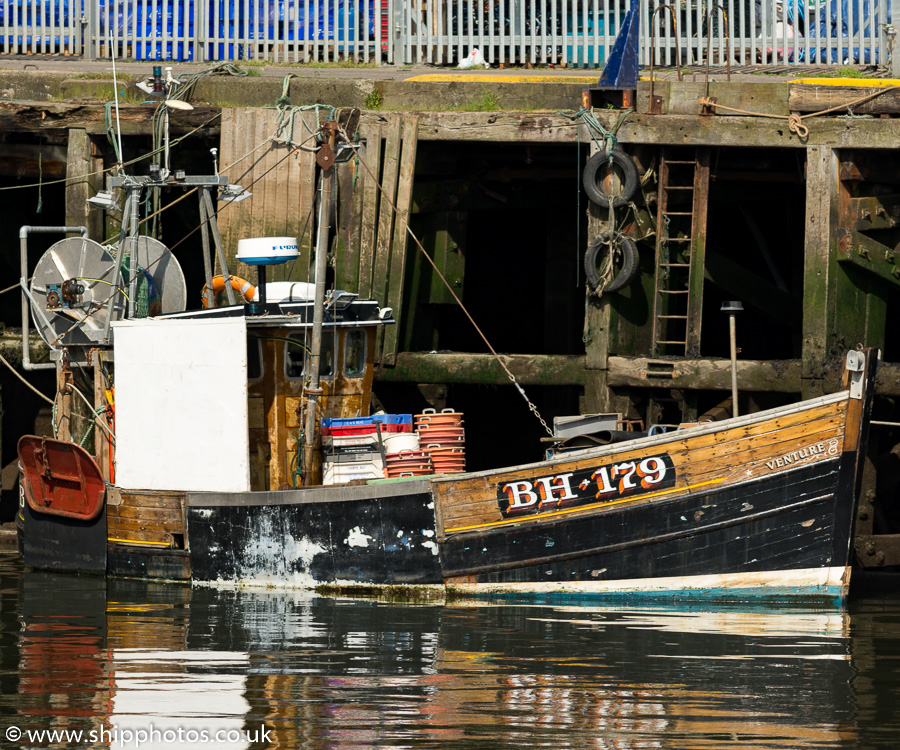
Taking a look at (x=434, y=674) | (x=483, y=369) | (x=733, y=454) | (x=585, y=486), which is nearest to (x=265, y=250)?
(x=483, y=369)

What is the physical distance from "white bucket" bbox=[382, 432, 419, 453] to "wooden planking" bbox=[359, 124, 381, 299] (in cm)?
239

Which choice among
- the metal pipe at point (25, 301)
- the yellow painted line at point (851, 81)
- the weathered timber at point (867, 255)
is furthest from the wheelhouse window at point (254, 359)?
the yellow painted line at point (851, 81)

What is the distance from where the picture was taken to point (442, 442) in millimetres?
12328

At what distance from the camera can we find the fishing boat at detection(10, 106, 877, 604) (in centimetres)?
1116

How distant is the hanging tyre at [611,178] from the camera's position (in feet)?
44.7

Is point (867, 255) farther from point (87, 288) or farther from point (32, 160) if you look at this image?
point (32, 160)

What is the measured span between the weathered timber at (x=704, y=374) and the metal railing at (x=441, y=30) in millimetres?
4539

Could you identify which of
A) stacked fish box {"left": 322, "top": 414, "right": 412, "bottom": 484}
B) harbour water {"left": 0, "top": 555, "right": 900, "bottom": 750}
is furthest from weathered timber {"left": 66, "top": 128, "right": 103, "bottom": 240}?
harbour water {"left": 0, "top": 555, "right": 900, "bottom": 750}

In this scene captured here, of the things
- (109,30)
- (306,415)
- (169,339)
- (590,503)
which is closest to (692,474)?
(590,503)

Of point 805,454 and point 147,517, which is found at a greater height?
point 805,454

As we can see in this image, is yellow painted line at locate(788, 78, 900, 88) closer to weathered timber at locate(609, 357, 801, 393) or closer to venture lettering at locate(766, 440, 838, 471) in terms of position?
weathered timber at locate(609, 357, 801, 393)

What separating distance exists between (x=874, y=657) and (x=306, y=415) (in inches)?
205

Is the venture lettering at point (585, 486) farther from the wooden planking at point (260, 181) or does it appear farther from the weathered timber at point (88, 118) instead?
the weathered timber at point (88, 118)

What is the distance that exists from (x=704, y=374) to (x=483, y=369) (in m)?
2.22
